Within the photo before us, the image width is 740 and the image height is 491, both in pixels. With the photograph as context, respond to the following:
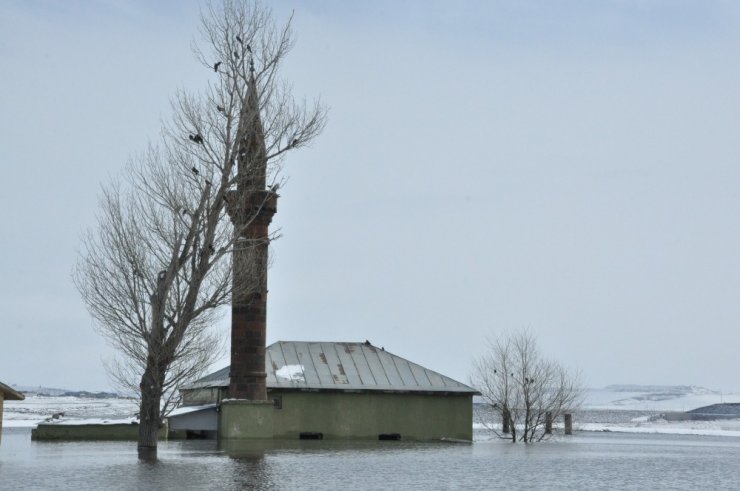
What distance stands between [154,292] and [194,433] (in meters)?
12.8

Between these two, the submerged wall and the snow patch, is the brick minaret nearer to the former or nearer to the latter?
the submerged wall

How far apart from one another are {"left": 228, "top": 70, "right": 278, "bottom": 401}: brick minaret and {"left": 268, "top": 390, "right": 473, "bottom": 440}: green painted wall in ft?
14.6

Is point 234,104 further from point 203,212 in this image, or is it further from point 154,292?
point 154,292

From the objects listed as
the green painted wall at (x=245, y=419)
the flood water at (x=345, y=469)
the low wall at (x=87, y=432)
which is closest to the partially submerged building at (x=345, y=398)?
the low wall at (x=87, y=432)

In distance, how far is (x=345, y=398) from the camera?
38.3 meters

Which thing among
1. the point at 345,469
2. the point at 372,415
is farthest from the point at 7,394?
the point at 372,415

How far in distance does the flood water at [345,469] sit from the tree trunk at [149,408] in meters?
0.59

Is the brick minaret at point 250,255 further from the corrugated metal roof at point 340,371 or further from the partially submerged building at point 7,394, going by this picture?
the partially submerged building at point 7,394

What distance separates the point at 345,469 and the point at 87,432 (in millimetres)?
20194

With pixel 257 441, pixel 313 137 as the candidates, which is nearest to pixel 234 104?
pixel 313 137

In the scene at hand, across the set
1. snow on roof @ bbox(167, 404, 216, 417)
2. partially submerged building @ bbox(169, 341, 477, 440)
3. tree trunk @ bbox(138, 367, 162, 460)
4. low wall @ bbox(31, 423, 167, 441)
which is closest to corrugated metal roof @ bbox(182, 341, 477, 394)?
partially submerged building @ bbox(169, 341, 477, 440)

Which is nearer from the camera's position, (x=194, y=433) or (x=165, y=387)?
(x=165, y=387)

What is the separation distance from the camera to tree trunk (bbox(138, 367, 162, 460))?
2756 centimetres

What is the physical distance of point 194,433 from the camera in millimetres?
38938
